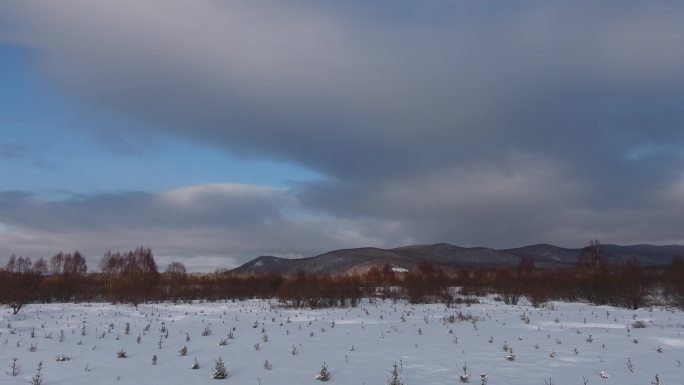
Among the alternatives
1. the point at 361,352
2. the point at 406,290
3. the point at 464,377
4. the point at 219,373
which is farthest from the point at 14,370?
the point at 406,290

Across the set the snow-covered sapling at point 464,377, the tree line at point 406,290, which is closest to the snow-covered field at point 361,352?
the snow-covered sapling at point 464,377

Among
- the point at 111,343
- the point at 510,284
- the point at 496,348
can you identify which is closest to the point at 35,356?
the point at 111,343

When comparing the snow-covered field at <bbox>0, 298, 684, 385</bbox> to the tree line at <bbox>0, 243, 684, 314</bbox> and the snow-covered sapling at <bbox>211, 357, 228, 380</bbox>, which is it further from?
the tree line at <bbox>0, 243, 684, 314</bbox>

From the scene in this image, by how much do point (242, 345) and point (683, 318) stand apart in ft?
53.3

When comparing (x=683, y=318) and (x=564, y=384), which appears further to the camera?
(x=683, y=318)

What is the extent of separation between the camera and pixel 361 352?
1115cm

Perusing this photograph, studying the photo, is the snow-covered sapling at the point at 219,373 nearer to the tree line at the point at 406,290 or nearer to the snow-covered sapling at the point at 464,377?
the snow-covered sapling at the point at 464,377

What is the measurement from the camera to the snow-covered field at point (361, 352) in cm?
857

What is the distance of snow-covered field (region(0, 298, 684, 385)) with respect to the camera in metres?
8.57

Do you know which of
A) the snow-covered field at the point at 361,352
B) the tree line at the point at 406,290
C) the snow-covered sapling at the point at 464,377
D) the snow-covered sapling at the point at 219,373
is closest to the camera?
the snow-covered sapling at the point at 464,377

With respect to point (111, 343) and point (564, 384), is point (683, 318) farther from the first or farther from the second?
point (111, 343)

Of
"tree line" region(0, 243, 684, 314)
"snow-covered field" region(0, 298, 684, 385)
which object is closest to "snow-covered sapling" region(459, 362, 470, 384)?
"snow-covered field" region(0, 298, 684, 385)

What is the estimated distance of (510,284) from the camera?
31062mm

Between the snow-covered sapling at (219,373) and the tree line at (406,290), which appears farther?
the tree line at (406,290)
